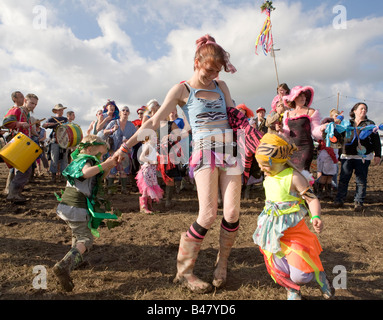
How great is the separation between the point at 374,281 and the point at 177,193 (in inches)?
201

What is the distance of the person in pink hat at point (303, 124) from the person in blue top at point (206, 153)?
205 centimetres

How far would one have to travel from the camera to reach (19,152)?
189 inches

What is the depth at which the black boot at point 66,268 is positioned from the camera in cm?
243

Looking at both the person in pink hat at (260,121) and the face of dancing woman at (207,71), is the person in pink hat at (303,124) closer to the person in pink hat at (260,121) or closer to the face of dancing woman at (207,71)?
the person in pink hat at (260,121)

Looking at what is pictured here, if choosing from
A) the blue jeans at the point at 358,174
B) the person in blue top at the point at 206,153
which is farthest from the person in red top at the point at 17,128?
the blue jeans at the point at 358,174

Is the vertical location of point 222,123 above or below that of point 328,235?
above

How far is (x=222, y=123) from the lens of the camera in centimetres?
275

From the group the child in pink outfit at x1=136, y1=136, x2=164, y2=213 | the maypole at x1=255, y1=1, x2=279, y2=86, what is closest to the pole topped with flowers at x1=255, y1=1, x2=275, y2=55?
the maypole at x1=255, y1=1, x2=279, y2=86

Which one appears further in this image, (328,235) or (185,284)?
(328,235)

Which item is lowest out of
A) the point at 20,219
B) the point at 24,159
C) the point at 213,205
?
the point at 20,219

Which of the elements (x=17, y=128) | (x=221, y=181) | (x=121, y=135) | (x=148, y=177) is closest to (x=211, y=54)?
(x=221, y=181)

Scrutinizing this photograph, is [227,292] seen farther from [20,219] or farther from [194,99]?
[20,219]
